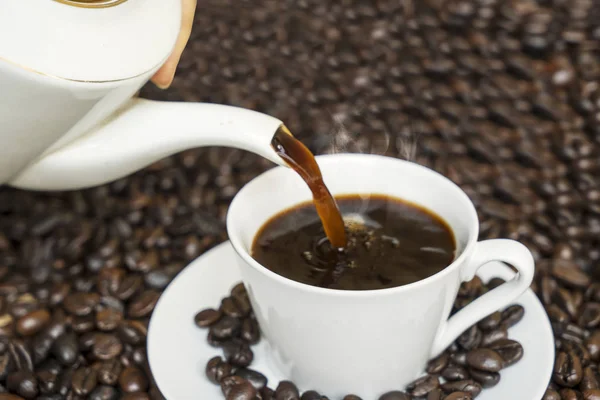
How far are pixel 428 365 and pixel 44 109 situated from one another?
623mm

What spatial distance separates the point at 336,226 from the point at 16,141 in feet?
1.46

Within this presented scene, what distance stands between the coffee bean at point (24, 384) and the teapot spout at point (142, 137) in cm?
30

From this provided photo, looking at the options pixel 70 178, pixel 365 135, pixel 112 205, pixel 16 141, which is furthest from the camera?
pixel 365 135

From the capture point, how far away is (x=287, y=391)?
89 cm

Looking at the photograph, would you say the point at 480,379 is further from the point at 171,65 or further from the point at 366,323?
the point at 171,65

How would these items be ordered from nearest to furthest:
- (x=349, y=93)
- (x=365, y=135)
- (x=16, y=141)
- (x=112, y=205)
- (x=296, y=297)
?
(x=296, y=297) < (x=16, y=141) < (x=112, y=205) < (x=365, y=135) < (x=349, y=93)

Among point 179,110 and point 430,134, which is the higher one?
point 179,110

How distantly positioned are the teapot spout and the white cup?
10 cm

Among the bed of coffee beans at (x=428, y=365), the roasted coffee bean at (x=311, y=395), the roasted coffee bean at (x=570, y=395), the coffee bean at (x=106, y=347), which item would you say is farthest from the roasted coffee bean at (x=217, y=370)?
the roasted coffee bean at (x=570, y=395)

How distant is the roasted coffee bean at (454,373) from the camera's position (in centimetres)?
92

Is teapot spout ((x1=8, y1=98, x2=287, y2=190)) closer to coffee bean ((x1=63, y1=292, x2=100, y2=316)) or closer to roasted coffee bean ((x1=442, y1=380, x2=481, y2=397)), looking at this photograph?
coffee bean ((x1=63, y1=292, x2=100, y2=316))

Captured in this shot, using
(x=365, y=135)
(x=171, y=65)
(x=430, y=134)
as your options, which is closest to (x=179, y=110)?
(x=171, y=65)

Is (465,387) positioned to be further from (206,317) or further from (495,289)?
Result: (206,317)

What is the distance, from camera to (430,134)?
5.48 feet
